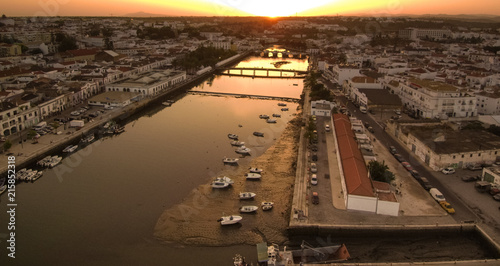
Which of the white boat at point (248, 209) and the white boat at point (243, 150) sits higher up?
the white boat at point (243, 150)

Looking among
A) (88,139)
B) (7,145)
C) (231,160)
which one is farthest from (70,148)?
(231,160)

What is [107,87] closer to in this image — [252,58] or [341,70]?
[341,70]

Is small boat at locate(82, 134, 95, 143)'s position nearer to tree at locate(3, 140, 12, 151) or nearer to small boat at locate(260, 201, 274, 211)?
tree at locate(3, 140, 12, 151)

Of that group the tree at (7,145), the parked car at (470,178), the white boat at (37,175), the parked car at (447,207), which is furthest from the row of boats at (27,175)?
the parked car at (470,178)

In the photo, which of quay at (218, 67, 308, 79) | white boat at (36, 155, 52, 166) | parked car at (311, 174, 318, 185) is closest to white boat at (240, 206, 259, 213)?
parked car at (311, 174, 318, 185)

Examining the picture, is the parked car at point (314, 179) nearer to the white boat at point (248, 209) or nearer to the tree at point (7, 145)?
the white boat at point (248, 209)

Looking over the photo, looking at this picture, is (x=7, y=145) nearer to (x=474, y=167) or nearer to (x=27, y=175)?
(x=27, y=175)
